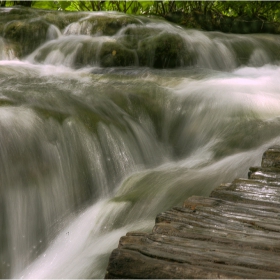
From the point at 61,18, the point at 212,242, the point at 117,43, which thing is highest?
the point at 61,18

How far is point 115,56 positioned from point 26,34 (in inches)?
68.6

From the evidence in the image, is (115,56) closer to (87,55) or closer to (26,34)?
(87,55)

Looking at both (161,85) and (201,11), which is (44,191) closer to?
(161,85)

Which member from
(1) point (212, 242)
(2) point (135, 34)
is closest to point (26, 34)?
(2) point (135, 34)

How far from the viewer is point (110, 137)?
12.6 ft

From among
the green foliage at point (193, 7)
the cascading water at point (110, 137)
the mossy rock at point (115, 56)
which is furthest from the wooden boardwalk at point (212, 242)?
the green foliage at point (193, 7)

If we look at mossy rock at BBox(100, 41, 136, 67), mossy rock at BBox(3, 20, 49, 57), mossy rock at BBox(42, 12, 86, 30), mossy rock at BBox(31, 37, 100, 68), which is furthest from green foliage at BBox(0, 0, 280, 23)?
mossy rock at BBox(31, 37, 100, 68)

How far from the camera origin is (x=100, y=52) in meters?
6.72

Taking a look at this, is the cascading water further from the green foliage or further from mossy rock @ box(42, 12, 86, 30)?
the green foliage

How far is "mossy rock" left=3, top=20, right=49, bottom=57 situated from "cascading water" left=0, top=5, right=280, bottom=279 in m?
0.26

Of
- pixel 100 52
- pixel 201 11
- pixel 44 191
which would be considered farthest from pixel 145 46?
pixel 44 191

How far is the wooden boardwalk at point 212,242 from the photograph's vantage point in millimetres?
1450

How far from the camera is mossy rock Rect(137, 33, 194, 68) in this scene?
263 inches

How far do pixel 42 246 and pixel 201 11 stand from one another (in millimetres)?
7679
